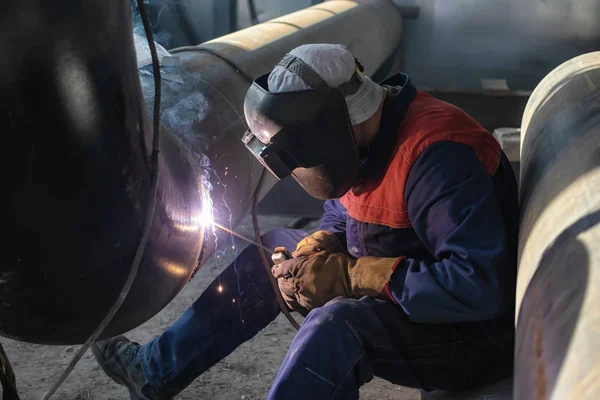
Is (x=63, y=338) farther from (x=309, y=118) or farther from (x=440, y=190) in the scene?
(x=440, y=190)

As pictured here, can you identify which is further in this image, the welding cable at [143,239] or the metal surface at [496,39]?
the metal surface at [496,39]

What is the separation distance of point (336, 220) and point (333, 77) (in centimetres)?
62

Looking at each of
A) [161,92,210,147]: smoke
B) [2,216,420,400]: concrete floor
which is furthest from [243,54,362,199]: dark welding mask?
[2,216,420,400]: concrete floor

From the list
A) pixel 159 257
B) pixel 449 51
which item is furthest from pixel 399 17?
pixel 159 257

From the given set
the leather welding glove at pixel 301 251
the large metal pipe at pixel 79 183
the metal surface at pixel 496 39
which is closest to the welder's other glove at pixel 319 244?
the leather welding glove at pixel 301 251

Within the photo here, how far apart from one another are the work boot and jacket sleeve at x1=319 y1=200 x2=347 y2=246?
2.36 ft

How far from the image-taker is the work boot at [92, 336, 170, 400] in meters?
1.94

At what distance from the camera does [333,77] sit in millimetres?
1468

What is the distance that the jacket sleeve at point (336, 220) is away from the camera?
1939mm

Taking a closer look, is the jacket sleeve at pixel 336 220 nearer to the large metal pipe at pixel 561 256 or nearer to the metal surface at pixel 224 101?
the metal surface at pixel 224 101

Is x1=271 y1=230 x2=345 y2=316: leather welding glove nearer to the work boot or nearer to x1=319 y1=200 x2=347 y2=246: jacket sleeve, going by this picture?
x1=319 y1=200 x2=347 y2=246: jacket sleeve

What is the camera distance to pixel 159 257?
3.96 ft

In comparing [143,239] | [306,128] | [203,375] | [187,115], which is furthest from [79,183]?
[203,375]

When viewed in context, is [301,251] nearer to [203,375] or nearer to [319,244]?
[319,244]
